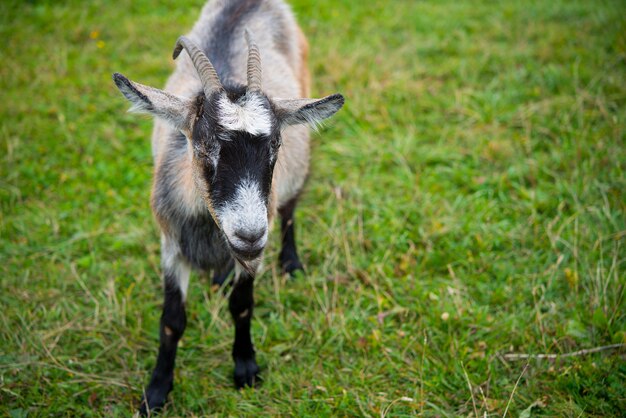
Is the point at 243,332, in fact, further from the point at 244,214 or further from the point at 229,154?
the point at 229,154

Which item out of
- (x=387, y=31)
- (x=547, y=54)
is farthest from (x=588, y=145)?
(x=387, y=31)

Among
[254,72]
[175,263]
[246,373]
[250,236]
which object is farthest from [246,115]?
[246,373]

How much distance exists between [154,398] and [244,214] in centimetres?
145

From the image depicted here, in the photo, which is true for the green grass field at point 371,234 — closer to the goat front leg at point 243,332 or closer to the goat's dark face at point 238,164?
the goat front leg at point 243,332

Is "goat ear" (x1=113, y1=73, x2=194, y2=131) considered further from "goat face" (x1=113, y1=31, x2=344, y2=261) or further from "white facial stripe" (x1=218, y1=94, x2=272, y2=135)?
"white facial stripe" (x1=218, y1=94, x2=272, y2=135)

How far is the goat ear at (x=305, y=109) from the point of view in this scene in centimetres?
298

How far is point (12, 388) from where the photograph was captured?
330 centimetres

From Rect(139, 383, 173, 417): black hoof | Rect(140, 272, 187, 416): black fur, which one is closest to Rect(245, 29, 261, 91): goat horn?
Rect(140, 272, 187, 416): black fur

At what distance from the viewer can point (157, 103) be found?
280 centimetres

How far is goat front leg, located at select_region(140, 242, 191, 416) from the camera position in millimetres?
3385

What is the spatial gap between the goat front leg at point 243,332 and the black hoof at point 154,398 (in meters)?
0.43

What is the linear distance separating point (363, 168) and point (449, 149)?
860 millimetres

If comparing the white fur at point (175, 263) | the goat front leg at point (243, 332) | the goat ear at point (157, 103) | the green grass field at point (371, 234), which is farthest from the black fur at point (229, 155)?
the green grass field at point (371, 234)

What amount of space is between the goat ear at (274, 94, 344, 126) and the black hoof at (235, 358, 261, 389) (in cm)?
152
